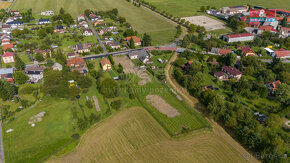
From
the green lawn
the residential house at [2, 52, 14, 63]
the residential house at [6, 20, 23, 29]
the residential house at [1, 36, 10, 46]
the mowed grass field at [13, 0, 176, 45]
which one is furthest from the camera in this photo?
the residential house at [6, 20, 23, 29]

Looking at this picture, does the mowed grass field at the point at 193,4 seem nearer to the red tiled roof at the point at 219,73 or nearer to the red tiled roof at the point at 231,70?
the red tiled roof at the point at 231,70

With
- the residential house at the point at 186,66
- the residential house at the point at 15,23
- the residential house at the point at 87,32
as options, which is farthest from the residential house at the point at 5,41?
the residential house at the point at 186,66

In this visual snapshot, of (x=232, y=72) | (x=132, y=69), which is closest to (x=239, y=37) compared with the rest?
(x=232, y=72)

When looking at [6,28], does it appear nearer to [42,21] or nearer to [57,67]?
[42,21]

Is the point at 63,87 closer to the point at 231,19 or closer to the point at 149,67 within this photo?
the point at 149,67

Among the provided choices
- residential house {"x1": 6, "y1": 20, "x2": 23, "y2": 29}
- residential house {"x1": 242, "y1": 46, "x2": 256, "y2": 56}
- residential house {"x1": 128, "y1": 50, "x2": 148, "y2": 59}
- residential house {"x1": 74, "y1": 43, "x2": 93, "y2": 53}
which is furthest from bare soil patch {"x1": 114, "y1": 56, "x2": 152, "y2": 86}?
residential house {"x1": 6, "y1": 20, "x2": 23, "y2": 29}

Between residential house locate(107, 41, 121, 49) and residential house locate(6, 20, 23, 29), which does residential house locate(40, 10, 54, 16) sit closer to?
residential house locate(6, 20, 23, 29)

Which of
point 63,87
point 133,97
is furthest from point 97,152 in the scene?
point 63,87
